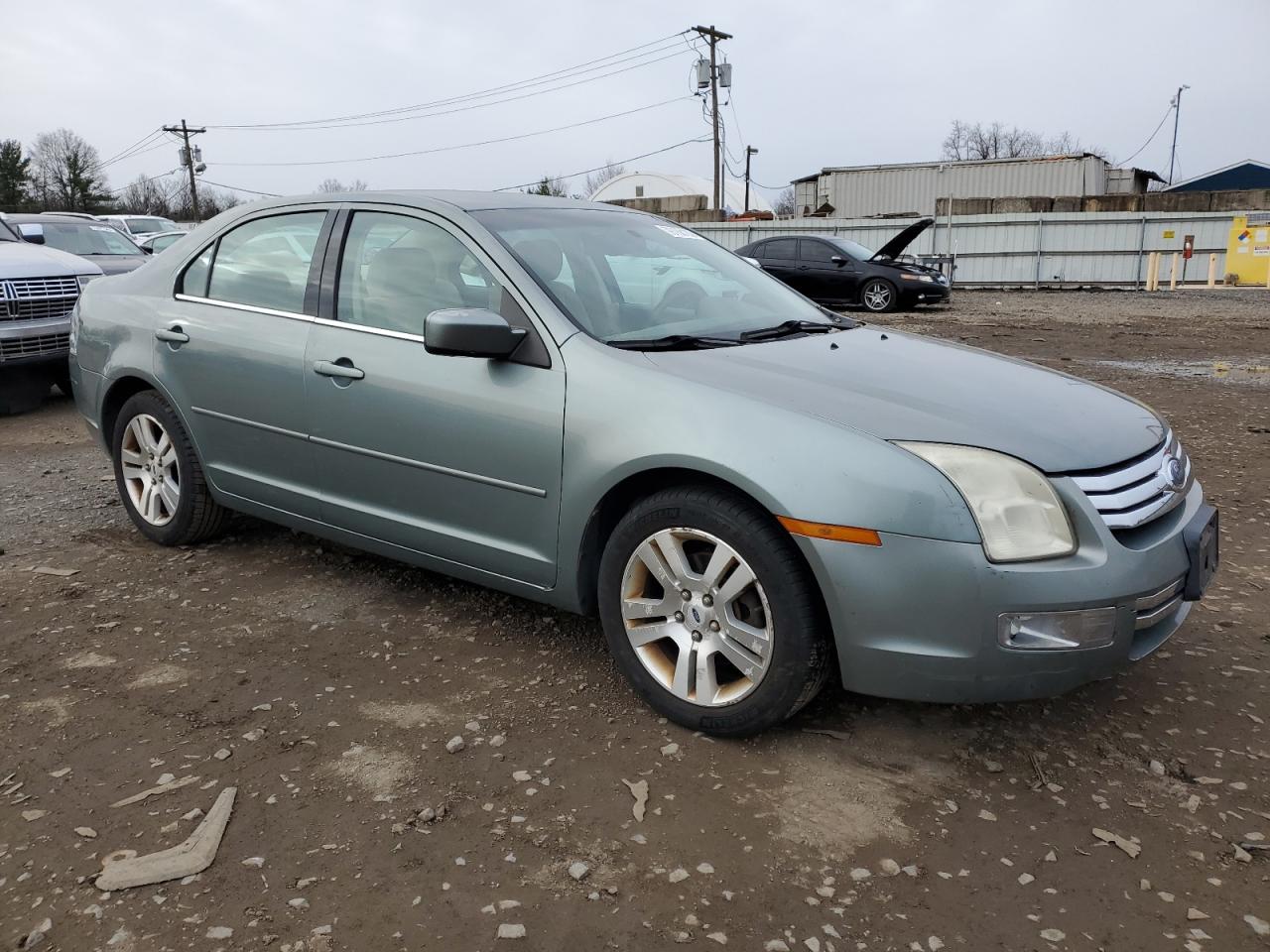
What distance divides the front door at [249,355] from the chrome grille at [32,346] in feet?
13.5

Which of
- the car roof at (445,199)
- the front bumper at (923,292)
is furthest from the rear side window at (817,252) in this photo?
the car roof at (445,199)

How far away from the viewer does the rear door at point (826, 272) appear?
1759 cm

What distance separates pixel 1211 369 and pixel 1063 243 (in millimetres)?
16212

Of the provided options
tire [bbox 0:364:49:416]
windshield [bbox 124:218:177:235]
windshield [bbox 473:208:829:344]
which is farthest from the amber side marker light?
windshield [bbox 124:218:177:235]

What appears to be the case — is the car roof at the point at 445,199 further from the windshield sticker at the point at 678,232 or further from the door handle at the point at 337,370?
the door handle at the point at 337,370

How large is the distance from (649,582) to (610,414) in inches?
20.3

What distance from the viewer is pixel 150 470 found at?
183 inches

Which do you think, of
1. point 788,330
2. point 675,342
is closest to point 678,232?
point 788,330

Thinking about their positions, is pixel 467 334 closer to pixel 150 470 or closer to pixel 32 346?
pixel 150 470

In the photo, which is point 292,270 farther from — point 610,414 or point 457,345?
point 610,414

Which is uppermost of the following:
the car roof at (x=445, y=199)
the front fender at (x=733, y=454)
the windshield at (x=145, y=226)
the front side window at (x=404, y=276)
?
the windshield at (x=145, y=226)

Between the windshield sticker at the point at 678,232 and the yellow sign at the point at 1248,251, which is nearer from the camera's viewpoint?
the windshield sticker at the point at 678,232

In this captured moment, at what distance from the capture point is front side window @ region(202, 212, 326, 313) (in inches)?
156

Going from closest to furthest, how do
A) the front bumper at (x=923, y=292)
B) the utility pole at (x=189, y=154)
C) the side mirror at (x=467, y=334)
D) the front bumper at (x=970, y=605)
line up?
1. the front bumper at (x=970, y=605)
2. the side mirror at (x=467, y=334)
3. the front bumper at (x=923, y=292)
4. the utility pole at (x=189, y=154)
